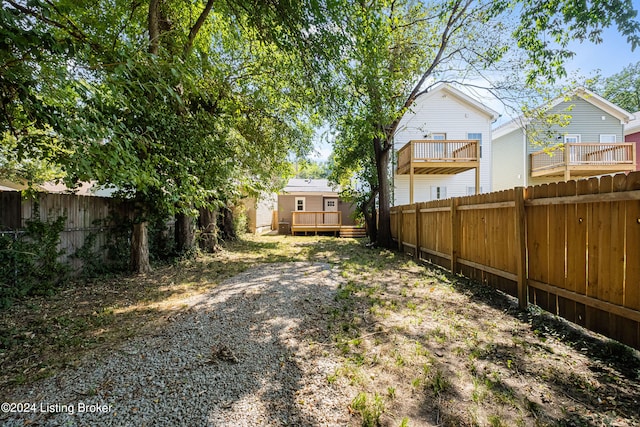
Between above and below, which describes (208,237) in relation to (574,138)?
below

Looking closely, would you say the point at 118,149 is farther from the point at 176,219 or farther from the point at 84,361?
the point at 176,219

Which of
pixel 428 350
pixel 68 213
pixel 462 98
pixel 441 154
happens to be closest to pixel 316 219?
pixel 441 154

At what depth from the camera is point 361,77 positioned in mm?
5496

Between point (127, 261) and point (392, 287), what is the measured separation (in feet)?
20.4

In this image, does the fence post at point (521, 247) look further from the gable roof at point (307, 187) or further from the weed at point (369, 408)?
the gable roof at point (307, 187)

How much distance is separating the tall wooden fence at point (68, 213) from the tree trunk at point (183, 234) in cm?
195

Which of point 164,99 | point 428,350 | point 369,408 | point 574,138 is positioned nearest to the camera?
point 369,408

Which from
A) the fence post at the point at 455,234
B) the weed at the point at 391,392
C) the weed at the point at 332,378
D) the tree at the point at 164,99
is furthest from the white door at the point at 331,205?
the weed at the point at 391,392

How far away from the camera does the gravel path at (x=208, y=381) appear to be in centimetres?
208

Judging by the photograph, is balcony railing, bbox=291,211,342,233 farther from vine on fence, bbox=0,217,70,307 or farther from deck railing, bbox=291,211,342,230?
vine on fence, bbox=0,217,70,307

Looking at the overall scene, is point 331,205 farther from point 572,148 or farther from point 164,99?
point 164,99

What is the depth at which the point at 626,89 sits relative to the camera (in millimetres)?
28969

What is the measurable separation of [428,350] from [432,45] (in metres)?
10.4

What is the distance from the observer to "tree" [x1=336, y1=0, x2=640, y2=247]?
5.21 meters
